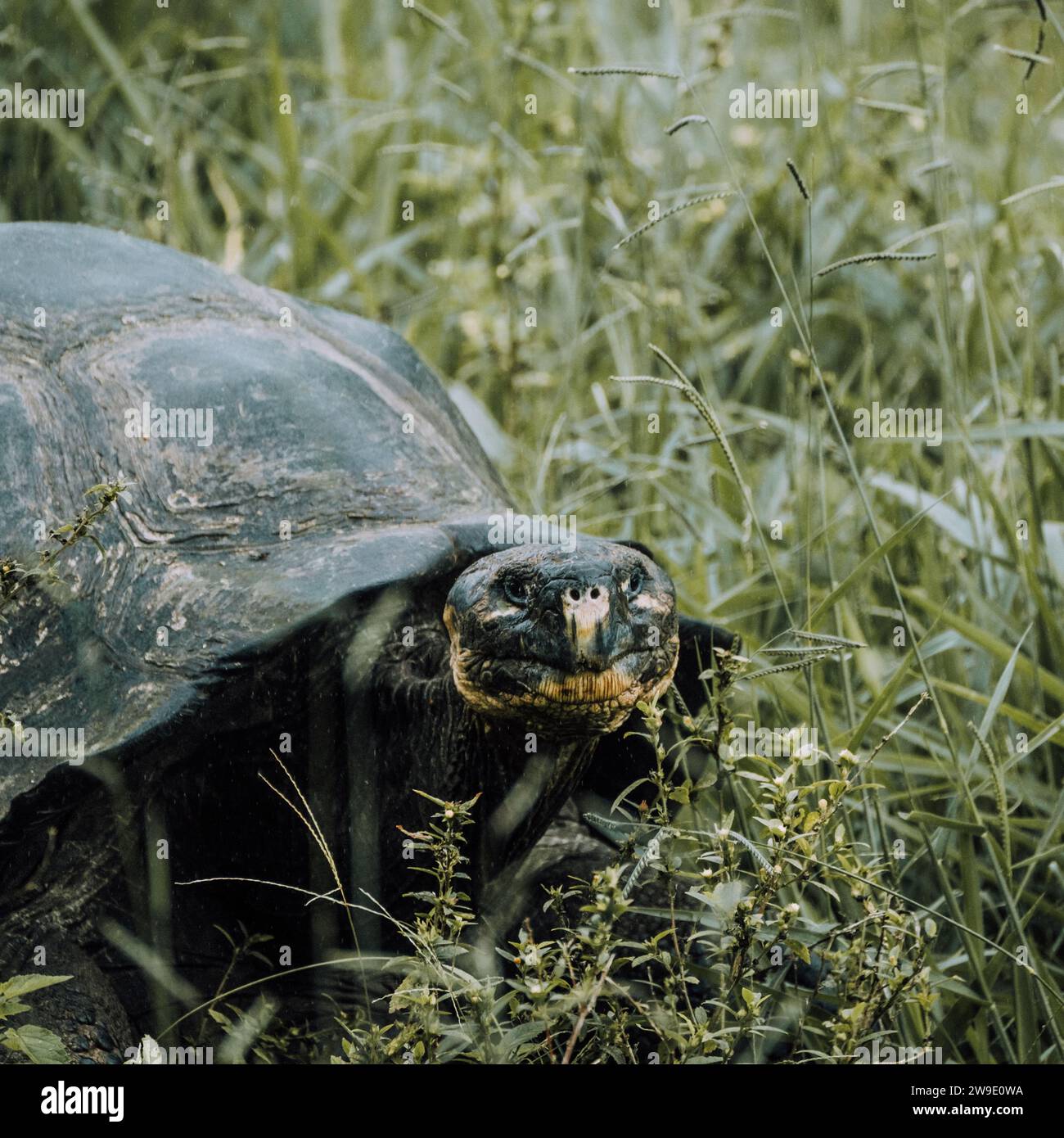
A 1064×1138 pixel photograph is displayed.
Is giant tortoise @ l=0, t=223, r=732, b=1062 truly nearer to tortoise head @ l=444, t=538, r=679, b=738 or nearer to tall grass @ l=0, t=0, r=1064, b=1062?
tortoise head @ l=444, t=538, r=679, b=738

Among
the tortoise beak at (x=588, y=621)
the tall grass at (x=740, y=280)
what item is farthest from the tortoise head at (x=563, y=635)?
the tall grass at (x=740, y=280)

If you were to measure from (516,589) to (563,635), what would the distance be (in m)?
0.12

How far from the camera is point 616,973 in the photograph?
2418 millimetres

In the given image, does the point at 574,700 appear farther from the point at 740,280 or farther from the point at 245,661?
the point at 740,280

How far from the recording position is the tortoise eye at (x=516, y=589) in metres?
1.99

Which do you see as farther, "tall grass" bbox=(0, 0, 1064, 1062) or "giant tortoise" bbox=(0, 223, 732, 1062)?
"tall grass" bbox=(0, 0, 1064, 1062)

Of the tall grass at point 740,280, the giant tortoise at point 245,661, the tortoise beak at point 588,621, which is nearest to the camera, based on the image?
the tortoise beak at point 588,621

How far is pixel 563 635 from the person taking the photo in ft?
6.33

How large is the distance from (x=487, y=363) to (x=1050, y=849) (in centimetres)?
260

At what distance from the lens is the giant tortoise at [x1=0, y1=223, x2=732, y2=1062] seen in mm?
2039

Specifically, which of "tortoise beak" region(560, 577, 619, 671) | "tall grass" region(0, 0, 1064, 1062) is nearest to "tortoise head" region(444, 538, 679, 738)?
"tortoise beak" region(560, 577, 619, 671)

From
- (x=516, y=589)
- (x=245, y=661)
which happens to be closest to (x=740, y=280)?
(x=516, y=589)

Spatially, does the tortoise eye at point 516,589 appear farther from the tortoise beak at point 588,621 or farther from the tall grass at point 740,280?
the tall grass at point 740,280

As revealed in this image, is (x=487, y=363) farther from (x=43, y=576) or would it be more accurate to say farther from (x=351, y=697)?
(x=43, y=576)
